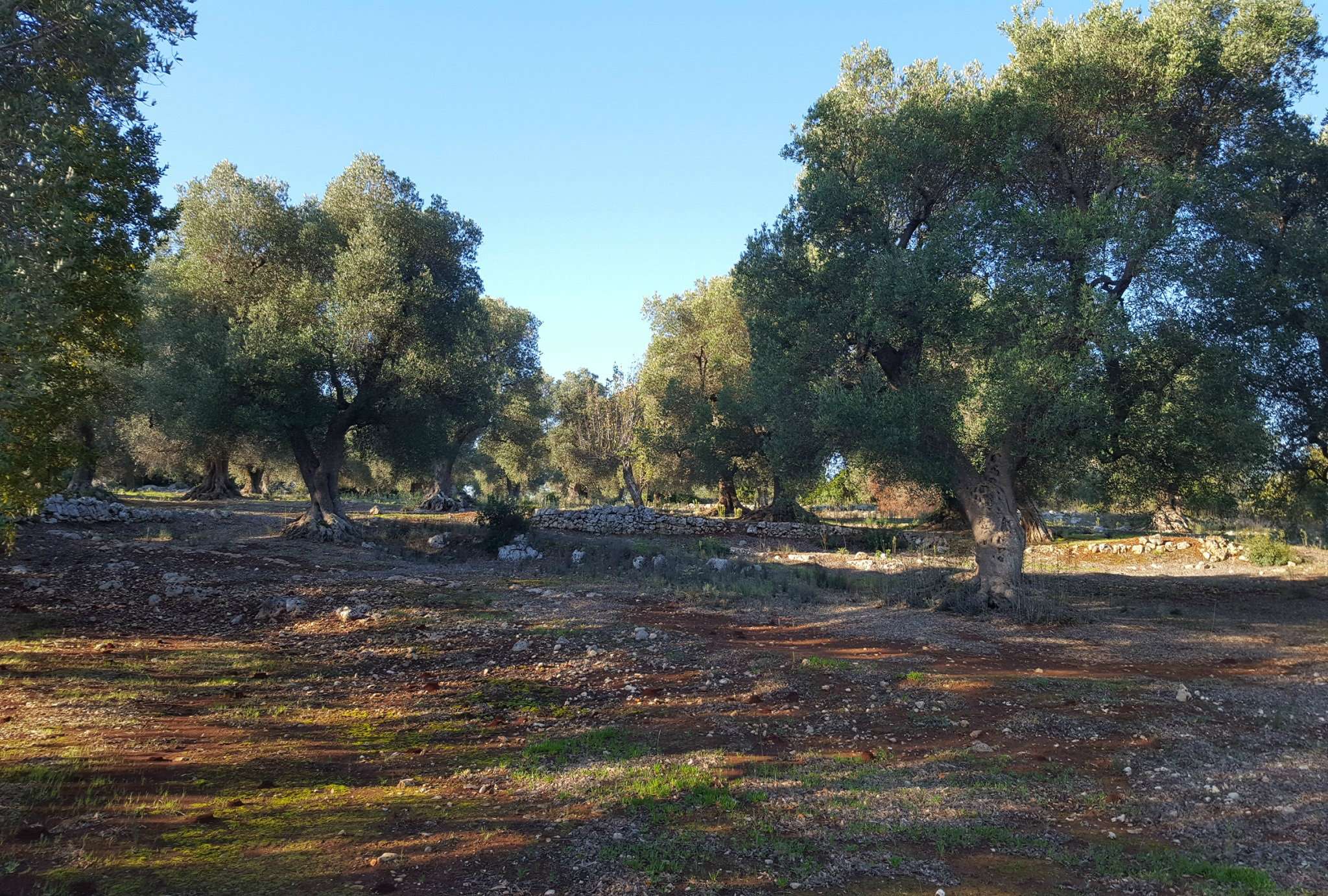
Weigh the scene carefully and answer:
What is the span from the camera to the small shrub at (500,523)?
23741 mm

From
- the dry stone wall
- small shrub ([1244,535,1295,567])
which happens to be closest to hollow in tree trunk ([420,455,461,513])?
the dry stone wall

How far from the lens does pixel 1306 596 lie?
16938mm

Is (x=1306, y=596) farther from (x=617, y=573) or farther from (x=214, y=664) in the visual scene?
(x=214, y=664)

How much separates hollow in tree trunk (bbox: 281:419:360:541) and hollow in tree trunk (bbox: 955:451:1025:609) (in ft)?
57.9

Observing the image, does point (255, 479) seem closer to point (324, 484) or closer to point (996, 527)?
point (324, 484)

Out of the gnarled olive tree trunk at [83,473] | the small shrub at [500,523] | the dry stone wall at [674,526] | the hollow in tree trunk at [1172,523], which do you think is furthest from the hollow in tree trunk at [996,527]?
the gnarled olive tree trunk at [83,473]

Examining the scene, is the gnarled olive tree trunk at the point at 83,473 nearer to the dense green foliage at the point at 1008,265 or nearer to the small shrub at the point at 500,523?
the dense green foliage at the point at 1008,265

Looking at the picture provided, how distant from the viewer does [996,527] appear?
1424 centimetres

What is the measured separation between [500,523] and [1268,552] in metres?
23.9

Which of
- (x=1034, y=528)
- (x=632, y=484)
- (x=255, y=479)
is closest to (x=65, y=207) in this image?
(x=1034, y=528)

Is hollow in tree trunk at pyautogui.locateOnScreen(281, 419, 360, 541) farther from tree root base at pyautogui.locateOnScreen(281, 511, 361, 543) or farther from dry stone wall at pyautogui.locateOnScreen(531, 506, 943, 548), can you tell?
dry stone wall at pyautogui.locateOnScreen(531, 506, 943, 548)

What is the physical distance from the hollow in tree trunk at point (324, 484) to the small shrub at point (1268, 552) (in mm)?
27516

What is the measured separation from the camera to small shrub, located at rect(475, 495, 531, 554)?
2374cm

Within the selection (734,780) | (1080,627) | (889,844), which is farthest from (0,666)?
(1080,627)
